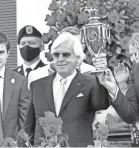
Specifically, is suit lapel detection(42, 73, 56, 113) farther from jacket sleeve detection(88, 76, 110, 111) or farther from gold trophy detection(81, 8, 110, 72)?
gold trophy detection(81, 8, 110, 72)

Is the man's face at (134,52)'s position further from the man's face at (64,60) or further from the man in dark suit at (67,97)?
the man's face at (64,60)

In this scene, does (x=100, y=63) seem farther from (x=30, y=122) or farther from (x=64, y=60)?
A: (x=30, y=122)

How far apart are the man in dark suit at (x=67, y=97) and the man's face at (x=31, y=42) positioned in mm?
1249

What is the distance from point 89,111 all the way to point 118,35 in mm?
1120

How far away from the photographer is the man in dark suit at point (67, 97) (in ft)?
11.3

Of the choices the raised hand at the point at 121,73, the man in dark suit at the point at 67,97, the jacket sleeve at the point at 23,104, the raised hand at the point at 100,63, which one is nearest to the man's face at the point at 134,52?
the raised hand at the point at 121,73

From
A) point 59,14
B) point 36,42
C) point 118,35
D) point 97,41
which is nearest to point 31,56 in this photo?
point 36,42

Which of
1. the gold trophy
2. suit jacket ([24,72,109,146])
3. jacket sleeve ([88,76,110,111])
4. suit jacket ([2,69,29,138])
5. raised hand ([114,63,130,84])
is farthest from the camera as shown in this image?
raised hand ([114,63,130,84])

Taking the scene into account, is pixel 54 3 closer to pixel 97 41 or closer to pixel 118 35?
pixel 118 35

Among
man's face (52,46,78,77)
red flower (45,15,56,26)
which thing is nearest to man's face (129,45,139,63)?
man's face (52,46,78,77)

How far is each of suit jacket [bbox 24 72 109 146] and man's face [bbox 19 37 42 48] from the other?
1.25m

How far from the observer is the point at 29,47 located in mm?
4797

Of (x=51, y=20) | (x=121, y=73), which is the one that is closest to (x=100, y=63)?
(x=121, y=73)

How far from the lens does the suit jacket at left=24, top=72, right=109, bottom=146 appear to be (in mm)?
3432
